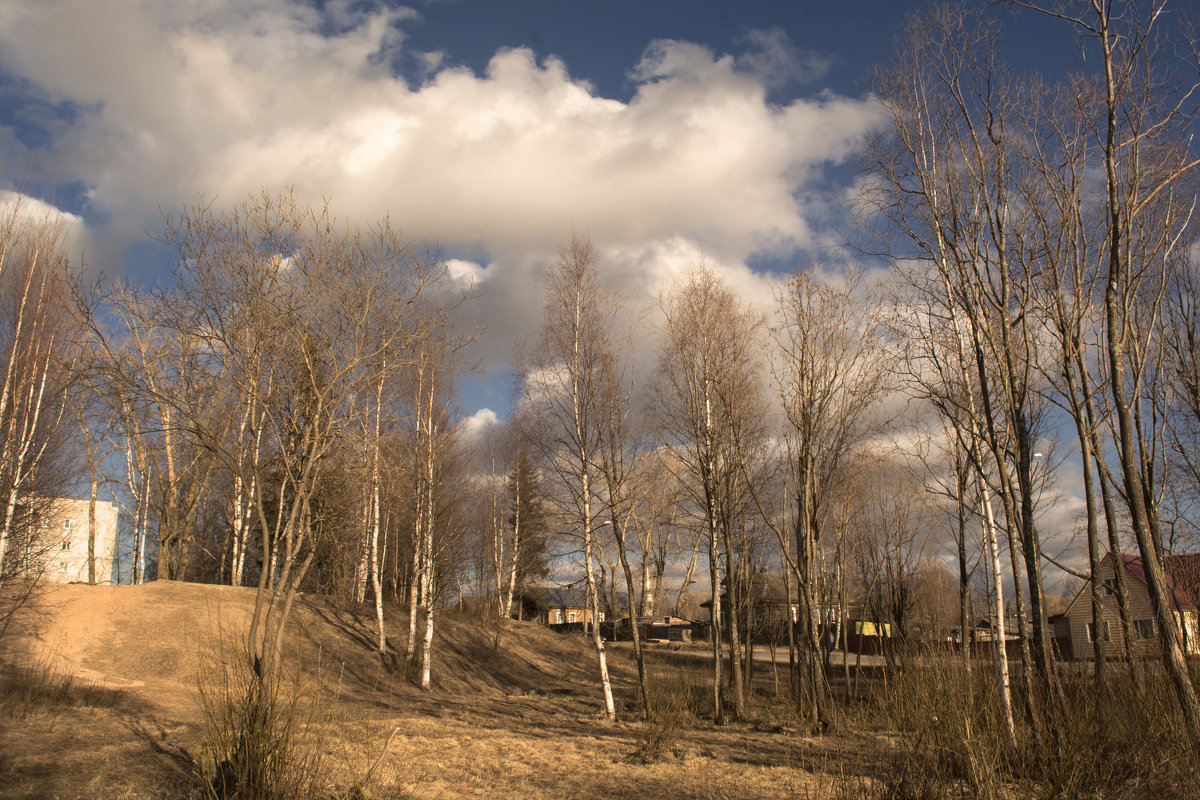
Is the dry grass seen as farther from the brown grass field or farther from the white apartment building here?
the white apartment building

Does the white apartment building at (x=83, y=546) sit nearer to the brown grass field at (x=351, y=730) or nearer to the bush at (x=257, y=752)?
the brown grass field at (x=351, y=730)

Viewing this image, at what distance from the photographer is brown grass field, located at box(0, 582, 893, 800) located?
19.0ft

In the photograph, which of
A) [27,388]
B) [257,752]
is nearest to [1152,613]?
[257,752]

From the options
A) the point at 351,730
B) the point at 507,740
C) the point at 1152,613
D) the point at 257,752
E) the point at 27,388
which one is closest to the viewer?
the point at 257,752

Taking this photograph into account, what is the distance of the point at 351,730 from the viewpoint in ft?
29.9

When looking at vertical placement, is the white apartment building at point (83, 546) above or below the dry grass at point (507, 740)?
above

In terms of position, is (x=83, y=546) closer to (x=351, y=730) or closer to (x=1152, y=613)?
(x=351, y=730)

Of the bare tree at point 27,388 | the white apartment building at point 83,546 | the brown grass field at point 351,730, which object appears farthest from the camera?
the white apartment building at point 83,546

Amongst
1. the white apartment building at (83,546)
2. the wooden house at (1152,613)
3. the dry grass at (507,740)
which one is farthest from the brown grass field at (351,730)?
the white apartment building at (83,546)

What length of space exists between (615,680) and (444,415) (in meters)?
10.9

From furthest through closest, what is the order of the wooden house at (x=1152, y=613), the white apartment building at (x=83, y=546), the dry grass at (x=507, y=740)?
the white apartment building at (x=83, y=546), the wooden house at (x=1152, y=613), the dry grass at (x=507, y=740)

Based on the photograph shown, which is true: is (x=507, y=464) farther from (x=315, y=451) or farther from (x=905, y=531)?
(x=315, y=451)

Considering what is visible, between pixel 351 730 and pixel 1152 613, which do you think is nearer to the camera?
pixel 1152 613

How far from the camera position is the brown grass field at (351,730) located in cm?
580
